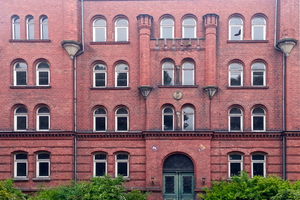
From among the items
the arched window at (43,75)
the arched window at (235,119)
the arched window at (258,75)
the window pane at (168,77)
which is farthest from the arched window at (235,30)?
the arched window at (43,75)

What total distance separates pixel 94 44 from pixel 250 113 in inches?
454

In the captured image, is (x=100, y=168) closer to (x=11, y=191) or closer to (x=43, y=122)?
(x=43, y=122)

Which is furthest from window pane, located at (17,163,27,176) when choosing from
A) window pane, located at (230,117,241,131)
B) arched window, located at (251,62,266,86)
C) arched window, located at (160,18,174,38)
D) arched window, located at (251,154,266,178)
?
arched window, located at (251,62,266,86)

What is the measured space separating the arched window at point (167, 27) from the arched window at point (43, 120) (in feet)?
31.3

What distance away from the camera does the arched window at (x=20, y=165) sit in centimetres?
1884

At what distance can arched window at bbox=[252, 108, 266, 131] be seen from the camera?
19.0 m

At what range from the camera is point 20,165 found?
18906 mm

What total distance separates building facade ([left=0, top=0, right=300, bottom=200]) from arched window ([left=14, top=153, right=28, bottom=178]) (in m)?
0.07

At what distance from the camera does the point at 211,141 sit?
18625mm

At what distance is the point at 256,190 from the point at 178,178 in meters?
5.15

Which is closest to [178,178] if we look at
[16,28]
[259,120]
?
[259,120]

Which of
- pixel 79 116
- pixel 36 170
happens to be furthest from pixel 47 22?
pixel 36 170

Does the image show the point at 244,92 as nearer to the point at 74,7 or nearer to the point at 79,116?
the point at 79,116

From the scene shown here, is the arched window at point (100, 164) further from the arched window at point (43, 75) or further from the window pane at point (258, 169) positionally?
the window pane at point (258, 169)
